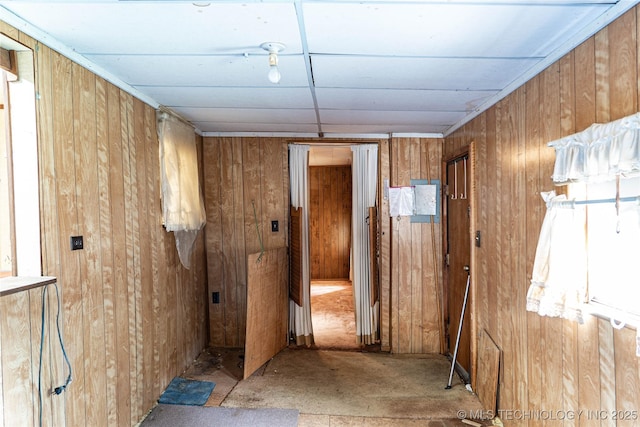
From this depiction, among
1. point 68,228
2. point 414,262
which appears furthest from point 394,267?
point 68,228

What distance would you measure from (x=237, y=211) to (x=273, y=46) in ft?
7.23

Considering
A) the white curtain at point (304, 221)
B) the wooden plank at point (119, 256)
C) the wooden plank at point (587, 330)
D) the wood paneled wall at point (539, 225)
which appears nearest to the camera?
the wood paneled wall at point (539, 225)

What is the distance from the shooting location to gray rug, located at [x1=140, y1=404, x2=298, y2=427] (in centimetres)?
231

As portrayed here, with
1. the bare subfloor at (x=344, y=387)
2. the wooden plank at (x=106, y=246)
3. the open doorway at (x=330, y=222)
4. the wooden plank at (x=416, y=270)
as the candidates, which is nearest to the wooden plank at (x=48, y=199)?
the wooden plank at (x=106, y=246)

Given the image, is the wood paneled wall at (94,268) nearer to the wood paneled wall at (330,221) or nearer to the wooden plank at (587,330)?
the wooden plank at (587,330)

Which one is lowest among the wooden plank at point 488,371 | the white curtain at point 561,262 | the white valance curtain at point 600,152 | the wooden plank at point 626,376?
the wooden plank at point 488,371

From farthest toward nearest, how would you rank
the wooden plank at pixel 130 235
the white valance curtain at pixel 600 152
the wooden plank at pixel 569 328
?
the wooden plank at pixel 130 235 → the wooden plank at pixel 569 328 → the white valance curtain at pixel 600 152

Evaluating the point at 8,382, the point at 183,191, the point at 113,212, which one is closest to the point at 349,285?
the point at 183,191

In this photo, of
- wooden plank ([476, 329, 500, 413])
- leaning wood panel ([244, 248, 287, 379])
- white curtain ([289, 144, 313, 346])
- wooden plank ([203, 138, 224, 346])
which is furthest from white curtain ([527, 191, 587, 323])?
wooden plank ([203, 138, 224, 346])

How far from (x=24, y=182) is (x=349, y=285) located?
17.5 ft

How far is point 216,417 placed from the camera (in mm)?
2395

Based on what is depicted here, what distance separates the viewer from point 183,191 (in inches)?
111

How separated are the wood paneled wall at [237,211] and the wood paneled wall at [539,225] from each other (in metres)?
1.94

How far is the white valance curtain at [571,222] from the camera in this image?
4.12 ft
